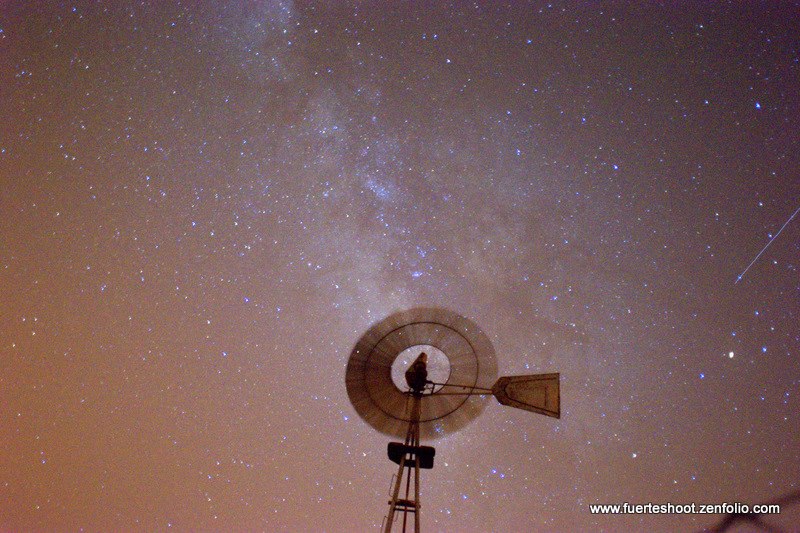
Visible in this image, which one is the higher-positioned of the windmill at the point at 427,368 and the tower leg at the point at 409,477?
the windmill at the point at 427,368

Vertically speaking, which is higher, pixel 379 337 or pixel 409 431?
pixel 379 337

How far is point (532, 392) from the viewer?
488cm

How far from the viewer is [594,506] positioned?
304 inches

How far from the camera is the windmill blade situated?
4.65 meters

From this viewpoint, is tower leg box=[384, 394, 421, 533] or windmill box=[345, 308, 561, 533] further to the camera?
windmill box=[345, 308, 561, 533]

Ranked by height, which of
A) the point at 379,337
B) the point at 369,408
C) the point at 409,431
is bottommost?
the point at 409,431

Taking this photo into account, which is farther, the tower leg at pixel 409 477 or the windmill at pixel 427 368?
the windmill at pixel 427 368

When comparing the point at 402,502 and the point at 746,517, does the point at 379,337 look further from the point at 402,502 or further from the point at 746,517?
the point at 746,517

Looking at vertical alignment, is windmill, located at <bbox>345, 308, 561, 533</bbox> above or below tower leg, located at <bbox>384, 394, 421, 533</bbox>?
above

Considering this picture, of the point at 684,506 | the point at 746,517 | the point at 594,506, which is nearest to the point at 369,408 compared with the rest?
the point at 594,506

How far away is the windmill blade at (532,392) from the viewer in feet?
15.3

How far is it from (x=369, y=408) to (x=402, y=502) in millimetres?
1305

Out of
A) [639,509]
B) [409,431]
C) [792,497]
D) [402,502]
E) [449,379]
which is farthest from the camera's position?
[792,497]

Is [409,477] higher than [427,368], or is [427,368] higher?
[427,368]
